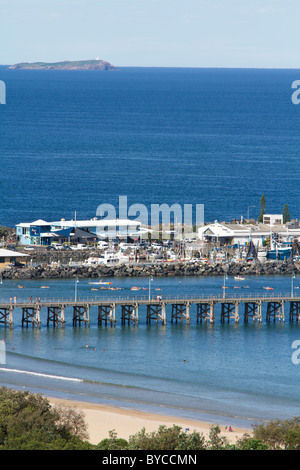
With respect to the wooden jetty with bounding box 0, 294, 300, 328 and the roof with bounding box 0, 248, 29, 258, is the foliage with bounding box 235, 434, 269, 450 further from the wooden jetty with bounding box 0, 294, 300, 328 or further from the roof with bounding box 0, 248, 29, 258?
the roof with bounding box 0, 248, 29, 258

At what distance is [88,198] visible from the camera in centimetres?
11731

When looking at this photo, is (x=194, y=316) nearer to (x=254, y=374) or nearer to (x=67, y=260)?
(x=254, y=374)

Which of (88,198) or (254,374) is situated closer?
(254,374)

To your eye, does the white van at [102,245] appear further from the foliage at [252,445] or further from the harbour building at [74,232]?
the foliage at [252,445]

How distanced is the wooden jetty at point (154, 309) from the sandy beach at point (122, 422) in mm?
14828

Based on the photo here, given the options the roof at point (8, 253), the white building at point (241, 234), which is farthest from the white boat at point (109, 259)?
the white building at point (241, 234)

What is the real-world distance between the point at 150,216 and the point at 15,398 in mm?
66170

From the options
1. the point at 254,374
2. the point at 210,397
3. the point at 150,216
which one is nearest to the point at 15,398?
the point at 210,397

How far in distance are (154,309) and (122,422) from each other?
75.4ft

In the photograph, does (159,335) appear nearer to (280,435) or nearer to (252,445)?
(280,435)

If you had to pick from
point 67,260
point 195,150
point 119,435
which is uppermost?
point 195,150

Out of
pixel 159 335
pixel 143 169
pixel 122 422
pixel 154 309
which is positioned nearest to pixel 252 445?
pixel 122 422
